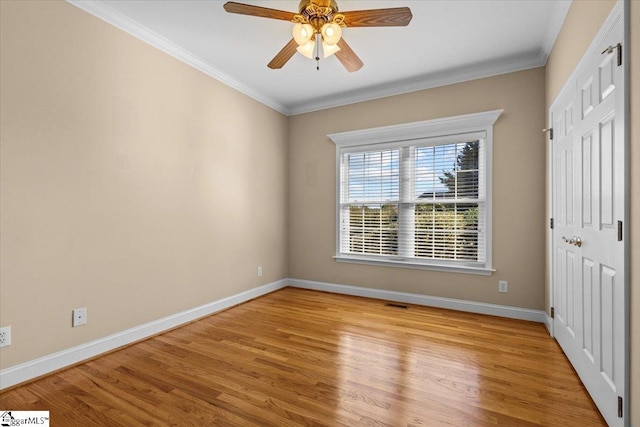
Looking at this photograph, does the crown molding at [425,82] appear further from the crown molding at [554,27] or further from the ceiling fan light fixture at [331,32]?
the ceiling fan light fixture at [331,32]

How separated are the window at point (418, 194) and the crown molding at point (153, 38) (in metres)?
1.60

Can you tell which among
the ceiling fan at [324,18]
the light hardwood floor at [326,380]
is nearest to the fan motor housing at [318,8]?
the ceiling fan at [324,18]

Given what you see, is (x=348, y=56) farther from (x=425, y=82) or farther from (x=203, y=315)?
(x=203, y=315)

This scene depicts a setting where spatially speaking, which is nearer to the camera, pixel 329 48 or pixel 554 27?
pixel 329 48

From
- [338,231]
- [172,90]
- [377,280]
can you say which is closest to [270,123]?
[172,90]

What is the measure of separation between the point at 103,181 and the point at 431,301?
12.2 ft

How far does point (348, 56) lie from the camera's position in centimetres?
250

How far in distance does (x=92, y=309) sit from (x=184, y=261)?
923 mm

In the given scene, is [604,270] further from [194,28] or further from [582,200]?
[194,28]

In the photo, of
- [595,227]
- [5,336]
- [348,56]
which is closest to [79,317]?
[5,336]

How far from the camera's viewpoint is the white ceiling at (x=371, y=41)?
2.49m

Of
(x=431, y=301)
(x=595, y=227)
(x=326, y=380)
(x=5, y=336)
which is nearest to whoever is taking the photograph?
(x=595, y=227)

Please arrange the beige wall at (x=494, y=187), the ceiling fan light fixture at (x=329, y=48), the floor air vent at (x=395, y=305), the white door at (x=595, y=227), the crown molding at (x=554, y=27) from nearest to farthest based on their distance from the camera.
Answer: the white door at (x=595, y=227) → the ceiling fan light fixture at (x=329, y=48) → the crown molding at (x=554, y=27) → the beige wall at (x=494, y=187) → the floor air vent at (x=395, y=305)

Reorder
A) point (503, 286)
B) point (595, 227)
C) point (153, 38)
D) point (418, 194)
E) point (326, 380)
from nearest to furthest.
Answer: point (595, 227) → point (326, 380) → point (153, 38) → point (503, 286) → point (418, 194)
